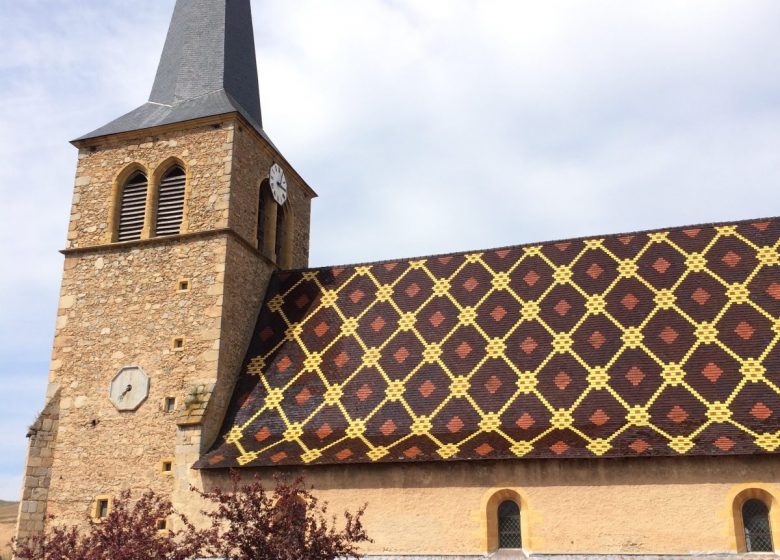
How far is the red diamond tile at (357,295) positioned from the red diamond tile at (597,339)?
4.82 m

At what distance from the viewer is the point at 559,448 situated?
11938 millimetres

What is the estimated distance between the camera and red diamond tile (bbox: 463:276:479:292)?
1584cm

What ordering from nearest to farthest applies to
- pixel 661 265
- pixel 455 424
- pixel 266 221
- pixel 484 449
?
pixel 484 449, pixel 455 424, pixel 661 265, pixel 266 221

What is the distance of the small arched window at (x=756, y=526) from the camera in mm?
11094

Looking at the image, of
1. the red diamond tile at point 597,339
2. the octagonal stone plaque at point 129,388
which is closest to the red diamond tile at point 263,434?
the octagonal stone plaque at point 129,388

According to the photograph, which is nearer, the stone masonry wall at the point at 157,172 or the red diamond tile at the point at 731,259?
the red diamond tile at the point at 731,259

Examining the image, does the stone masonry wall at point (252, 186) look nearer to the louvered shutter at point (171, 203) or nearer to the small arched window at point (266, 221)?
the small arched window at point (266, 221)

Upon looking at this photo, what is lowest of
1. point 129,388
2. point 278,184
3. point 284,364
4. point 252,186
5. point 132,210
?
point 129,388

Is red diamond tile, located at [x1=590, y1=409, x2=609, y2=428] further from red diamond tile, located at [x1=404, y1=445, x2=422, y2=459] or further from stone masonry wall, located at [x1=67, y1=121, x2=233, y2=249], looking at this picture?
stone masonry wall, located at [x1=67, y1=121, x2=233, y2=249]

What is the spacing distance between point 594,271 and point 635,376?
284cm

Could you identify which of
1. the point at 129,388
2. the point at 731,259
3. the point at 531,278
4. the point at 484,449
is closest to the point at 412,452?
the point at 484,449

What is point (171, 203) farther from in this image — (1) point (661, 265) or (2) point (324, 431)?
(1) point (661, 265)

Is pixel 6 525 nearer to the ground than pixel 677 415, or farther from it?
nearer to the ground

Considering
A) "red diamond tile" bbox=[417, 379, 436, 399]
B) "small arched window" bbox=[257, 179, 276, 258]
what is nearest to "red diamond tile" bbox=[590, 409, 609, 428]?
"red diamond tile" bbox=[417, 379, 436, 399]
